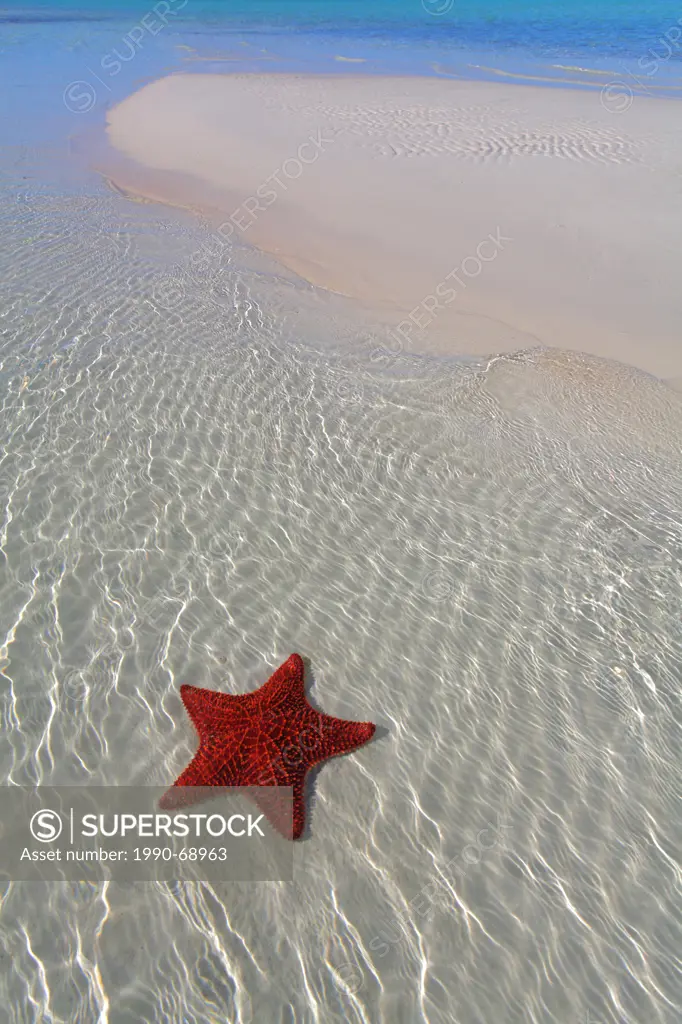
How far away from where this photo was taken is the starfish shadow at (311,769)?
172 inches

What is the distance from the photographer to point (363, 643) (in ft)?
18.2

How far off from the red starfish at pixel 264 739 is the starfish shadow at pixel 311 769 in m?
0.12

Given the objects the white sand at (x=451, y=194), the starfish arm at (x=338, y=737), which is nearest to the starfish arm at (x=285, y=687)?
the starfish arm at (x=338, y=737)

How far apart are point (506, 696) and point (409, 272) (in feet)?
28.7

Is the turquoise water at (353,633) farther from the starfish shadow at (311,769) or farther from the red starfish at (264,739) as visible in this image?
the red starfish at (264,739)

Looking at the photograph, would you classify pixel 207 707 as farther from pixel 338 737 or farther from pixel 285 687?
pixel 338 737

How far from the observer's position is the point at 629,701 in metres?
5.26

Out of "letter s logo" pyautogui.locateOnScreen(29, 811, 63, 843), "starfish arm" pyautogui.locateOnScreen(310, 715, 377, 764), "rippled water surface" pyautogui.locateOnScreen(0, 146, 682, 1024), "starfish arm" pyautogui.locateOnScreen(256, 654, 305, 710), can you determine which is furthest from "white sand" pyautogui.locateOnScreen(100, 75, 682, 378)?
"letter s logo" pyautogui.locateOnScreen(29, 811, 63, 843)

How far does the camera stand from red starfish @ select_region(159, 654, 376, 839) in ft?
13.5

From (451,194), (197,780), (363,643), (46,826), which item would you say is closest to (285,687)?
(197,780)

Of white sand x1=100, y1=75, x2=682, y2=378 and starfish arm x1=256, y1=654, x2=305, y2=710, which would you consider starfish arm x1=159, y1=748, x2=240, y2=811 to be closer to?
starfish arm x1=256, y1=654, x2=305, y2=710

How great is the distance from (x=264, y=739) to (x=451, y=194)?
14213mm

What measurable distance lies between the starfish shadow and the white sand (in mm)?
5994

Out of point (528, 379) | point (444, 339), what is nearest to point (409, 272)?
point (444, 339)
